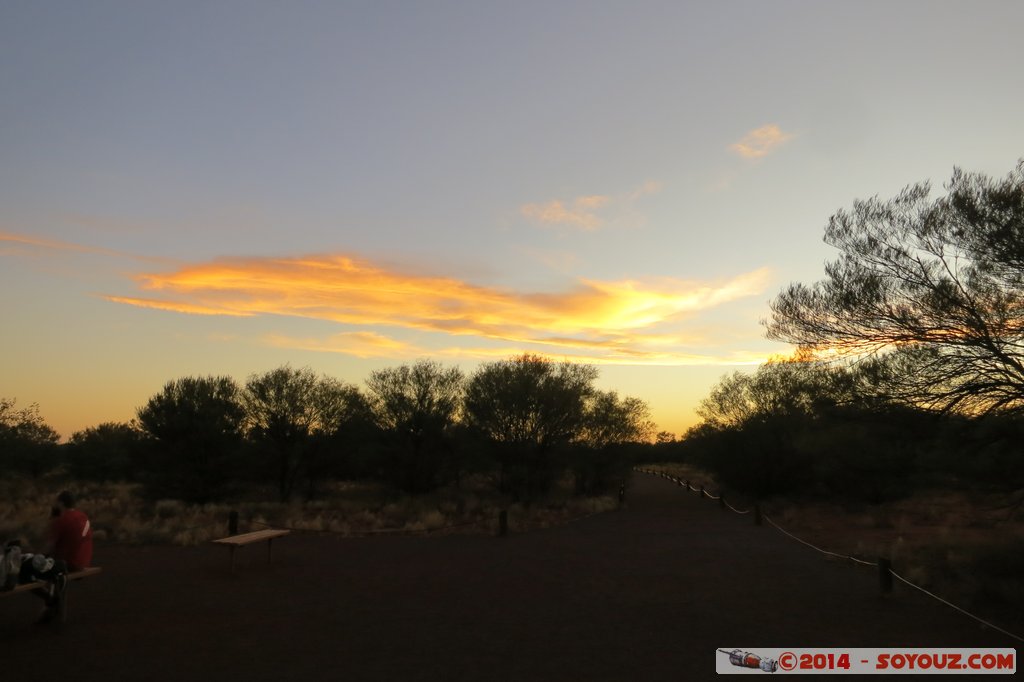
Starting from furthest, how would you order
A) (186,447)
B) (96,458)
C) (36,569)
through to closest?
1. (96,458)
2. (186,447)
3. (36,569)

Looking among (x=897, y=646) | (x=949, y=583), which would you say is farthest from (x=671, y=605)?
(x=949, y=583)

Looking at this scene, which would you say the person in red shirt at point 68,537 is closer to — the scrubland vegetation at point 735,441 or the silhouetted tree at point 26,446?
the scrubland vegetation at point 735,441

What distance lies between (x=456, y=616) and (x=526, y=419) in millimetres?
24108

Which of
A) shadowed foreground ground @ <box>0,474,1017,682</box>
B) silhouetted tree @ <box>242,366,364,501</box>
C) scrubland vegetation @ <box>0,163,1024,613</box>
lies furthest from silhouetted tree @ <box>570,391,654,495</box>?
shadowed foreground ground @ <box>0,474,1017,682</box>

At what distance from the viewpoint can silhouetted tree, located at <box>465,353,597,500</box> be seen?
32.9m

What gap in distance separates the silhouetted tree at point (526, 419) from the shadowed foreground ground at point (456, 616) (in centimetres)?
1750

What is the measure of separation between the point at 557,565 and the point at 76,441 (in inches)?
2260

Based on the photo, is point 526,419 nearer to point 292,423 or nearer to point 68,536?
point 292,423

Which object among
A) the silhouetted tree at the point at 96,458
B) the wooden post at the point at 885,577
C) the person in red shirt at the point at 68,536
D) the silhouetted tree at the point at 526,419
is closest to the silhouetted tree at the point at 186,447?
the silhouetted tree at the point at 526,419

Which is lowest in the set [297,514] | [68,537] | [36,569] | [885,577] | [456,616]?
[297,514]

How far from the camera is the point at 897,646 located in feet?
25.2

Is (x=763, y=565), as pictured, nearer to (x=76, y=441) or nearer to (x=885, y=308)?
(x=885, y=308)

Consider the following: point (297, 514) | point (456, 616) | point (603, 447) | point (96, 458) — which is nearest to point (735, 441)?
point (603, 447)

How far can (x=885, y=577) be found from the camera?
34.5ft
